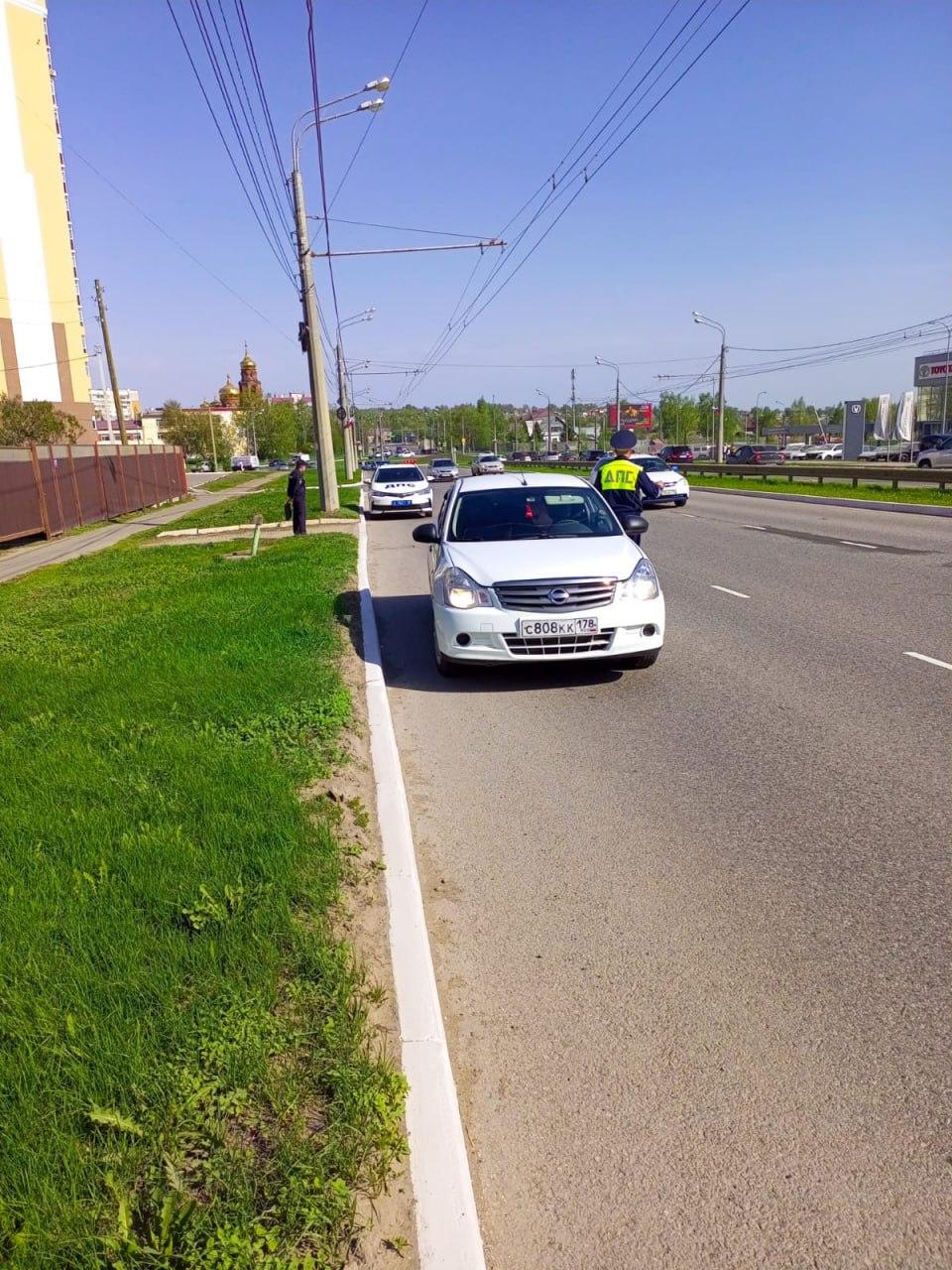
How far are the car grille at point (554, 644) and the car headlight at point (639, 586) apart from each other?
1.04 ft

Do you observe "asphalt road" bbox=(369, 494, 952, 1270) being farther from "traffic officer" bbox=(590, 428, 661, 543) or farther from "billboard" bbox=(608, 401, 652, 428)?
"billboard" bbox=(608, 401, 652, 428)

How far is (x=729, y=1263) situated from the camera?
2240 mm

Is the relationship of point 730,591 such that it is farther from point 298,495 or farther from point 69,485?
point 69,485

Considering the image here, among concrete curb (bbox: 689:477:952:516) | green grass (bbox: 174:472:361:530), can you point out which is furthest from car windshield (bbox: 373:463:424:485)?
concrete curb (bbox: 689:477:952:516)

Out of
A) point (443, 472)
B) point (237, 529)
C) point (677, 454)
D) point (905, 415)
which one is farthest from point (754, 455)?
point (237, 529)

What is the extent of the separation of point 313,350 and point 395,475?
19.1 feet

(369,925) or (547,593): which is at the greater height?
(547,593)

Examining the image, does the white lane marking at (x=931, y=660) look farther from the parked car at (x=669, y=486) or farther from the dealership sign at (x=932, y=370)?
the dealership sign at (x=932, y=370)

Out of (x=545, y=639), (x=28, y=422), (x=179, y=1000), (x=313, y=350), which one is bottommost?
(x=179, y=1000)

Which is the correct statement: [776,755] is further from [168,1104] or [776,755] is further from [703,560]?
[703,560]

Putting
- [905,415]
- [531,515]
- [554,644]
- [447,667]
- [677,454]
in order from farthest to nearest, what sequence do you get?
[677,454] < [905,415] < [531,515] < [447,667] < [554,644]

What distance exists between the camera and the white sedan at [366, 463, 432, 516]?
2792 cm

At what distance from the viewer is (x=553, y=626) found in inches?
279

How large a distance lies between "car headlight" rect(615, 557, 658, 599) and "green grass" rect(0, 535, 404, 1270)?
233 centimetres
